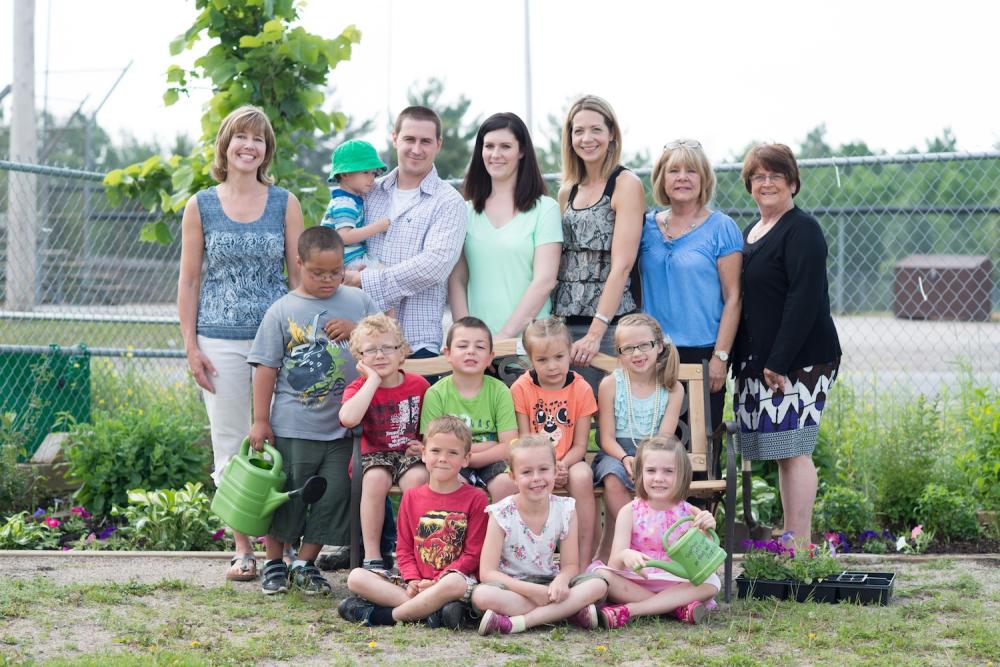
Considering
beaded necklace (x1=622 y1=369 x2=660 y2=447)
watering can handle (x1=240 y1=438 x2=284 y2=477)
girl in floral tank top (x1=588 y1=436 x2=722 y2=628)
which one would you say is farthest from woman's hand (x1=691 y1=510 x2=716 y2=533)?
watering can handle (x1=240 y1=438 x2=284 y2=477)

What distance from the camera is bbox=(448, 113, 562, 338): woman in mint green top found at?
5.12m

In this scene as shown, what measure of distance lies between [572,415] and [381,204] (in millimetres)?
1426

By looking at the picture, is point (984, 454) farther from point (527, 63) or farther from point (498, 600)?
point (527, 63)

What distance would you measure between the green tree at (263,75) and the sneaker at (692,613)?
133 inches

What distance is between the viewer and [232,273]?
5109mm

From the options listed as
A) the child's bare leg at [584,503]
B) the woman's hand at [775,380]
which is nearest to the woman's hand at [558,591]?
the child's bare leg at [584,503]

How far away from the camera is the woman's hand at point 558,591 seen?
4.27m

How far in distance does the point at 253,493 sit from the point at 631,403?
1.71 meters

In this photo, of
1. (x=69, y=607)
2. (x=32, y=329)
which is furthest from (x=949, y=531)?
(x=32, y=329)

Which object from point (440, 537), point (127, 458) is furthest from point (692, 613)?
point (127, 458)

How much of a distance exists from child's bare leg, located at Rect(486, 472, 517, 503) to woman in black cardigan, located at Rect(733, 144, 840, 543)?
4.13 feet

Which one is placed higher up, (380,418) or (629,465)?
(380,418)

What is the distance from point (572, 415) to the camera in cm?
488

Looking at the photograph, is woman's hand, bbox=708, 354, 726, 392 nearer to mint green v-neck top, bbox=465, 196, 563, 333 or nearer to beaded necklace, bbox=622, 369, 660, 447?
beaded necklace, bbox=622, 369, 660, 447
